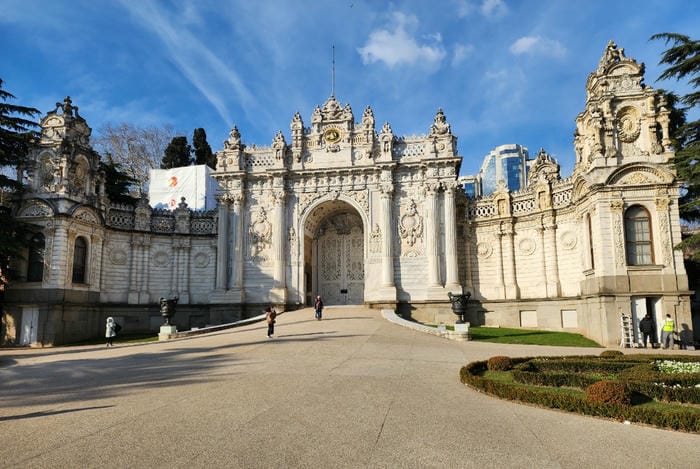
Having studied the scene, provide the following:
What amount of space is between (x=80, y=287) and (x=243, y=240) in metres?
10.8

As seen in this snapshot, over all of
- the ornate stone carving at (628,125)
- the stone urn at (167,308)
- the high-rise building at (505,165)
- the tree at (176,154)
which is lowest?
the stone urn at (167,308)

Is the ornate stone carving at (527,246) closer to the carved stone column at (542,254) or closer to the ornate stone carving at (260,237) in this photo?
the carved stone column at (542,254)

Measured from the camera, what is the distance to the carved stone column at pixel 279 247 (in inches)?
1320

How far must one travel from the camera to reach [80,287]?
100 ft

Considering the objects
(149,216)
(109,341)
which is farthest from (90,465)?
(149,216)

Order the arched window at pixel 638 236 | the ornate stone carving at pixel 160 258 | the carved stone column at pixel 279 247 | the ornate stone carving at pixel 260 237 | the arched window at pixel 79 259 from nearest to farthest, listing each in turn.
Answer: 1. the arched window at pixel 638 236
2. the arched window at pixel 79 259
3. the carved stone column at pixel 279 247
4. the ornate stone carving at pixel 260 237
5. the ornate stone carving at pixel 160 258

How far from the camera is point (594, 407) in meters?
9.19

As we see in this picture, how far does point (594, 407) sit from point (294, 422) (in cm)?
573

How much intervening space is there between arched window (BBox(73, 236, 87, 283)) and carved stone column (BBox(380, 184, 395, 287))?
19.8 meters

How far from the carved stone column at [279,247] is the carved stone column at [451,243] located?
37.4 ft

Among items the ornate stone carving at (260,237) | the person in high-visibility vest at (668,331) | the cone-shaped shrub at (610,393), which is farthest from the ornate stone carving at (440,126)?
the cone-shaped shrub at (610,393)

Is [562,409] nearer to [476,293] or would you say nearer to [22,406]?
[22,406]

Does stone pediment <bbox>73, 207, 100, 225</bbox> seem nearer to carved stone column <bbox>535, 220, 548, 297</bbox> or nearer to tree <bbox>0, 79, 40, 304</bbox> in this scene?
tree <bbox>0, 79, 40, 304</bbox>

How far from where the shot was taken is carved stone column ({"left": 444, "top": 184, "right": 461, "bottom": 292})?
3194cm
